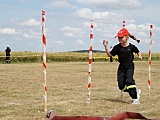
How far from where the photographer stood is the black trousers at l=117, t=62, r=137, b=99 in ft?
35.1

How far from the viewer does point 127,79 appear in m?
10.7

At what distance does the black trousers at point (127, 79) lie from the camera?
35.1 ft

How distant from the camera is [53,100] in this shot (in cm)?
1100

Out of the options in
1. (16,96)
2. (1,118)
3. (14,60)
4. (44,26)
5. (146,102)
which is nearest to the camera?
(1,118)

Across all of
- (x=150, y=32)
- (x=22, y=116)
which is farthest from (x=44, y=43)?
(x=150, y=32)

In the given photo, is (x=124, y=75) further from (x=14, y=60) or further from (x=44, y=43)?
(x=14, y=60)

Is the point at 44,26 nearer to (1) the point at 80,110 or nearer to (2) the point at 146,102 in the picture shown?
→ (1) the point at 80,110

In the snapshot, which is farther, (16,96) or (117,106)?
(16,96)

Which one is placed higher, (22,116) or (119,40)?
(119,40)

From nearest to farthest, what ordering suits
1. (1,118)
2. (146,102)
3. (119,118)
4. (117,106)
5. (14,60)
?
(119,118), (1,118), (117,106), (146,102), (14,60)

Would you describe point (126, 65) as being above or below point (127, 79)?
above

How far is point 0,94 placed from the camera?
12.7 metres

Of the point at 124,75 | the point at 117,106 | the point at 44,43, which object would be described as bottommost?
the point at 117,106

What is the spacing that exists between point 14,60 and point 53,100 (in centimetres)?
4356
